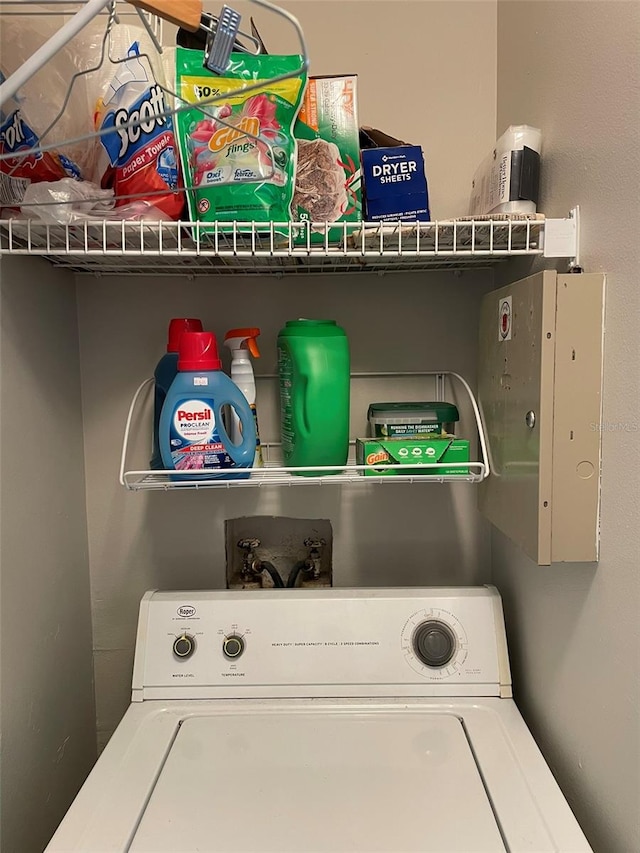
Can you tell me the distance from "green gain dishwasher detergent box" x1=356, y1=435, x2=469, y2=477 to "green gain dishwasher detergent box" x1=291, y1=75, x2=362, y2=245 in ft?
1.18

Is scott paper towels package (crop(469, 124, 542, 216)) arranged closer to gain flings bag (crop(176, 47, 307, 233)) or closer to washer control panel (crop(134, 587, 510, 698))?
gain flings bag (crop(176, 47, 307, 233))

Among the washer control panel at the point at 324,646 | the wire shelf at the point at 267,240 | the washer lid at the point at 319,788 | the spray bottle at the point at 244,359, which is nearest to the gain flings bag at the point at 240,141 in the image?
the wire shelf at the point at 267,240

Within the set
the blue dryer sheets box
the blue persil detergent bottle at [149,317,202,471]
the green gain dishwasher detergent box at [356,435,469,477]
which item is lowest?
the green gain dishwasher detergent box at [356,435,469,477]

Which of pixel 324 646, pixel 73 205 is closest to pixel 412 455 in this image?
pixel 324 646

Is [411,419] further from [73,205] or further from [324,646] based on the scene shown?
[73,205]

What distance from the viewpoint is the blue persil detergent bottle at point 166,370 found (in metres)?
1.24

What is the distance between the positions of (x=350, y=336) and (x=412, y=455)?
360 mm

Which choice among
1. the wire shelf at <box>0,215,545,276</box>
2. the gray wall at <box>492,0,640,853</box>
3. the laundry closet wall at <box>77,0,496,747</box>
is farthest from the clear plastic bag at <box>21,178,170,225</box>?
the gray wall at <box>492,0,640,853</box>

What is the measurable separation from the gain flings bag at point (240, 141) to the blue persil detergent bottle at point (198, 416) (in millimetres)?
240

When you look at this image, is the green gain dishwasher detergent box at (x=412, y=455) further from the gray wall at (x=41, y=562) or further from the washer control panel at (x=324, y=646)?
the gray wall at (x=41, y=562)

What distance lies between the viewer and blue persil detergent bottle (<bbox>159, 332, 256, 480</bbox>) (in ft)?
3.69

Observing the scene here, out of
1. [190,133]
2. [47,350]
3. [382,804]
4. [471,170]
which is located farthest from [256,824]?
[471,170]

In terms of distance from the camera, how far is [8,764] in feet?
3.40

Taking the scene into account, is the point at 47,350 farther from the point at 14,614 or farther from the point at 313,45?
the point at 313,45
